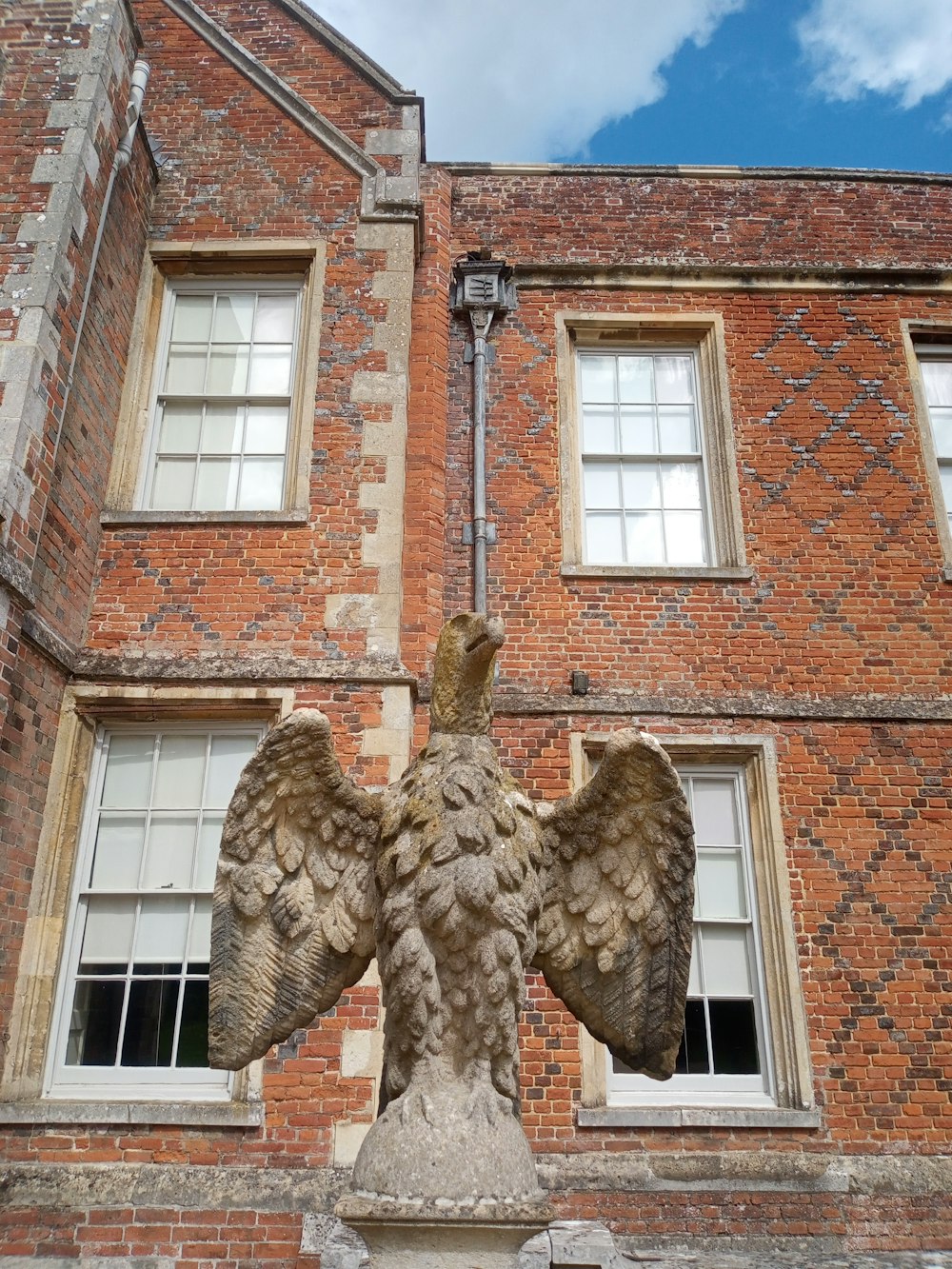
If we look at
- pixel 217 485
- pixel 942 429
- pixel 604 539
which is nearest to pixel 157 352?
pixel 217 485

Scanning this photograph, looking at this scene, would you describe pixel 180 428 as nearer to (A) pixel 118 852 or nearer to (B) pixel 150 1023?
(A) pixel 118 852

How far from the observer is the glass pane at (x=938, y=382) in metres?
8.09

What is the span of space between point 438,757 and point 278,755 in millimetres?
515

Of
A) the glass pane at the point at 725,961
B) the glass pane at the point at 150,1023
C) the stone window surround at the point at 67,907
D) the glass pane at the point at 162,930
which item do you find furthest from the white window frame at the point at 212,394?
the glass pane at the point at 725,961

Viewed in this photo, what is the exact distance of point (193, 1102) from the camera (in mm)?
5570

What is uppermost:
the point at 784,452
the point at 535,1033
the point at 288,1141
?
the point at 784,452

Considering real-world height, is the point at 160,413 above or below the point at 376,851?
above

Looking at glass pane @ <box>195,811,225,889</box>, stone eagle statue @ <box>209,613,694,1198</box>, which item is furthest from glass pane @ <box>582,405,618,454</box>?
stone eagle statue @ <box>209,613,694,1198</box>

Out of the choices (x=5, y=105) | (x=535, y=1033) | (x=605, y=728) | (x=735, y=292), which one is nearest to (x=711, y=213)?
(x=735, y=292)

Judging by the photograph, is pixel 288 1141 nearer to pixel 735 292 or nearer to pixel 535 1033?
pixel 535 1033

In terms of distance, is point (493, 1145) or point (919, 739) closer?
point (493, 1145)

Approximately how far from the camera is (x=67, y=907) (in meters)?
6.00

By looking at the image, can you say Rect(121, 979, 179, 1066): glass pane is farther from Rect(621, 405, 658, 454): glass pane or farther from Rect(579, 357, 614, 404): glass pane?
Rect(579, 357, 614, 404): glass pane

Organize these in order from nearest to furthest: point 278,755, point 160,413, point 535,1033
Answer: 1. point 278,755
2. point 535,1033
3. point 160,413
